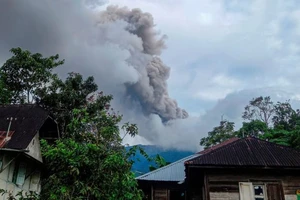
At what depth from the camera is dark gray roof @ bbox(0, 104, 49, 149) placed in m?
12.9

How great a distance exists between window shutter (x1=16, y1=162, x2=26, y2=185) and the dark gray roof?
193 cm

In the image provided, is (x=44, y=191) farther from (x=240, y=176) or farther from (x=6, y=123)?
(x=6, y=123)

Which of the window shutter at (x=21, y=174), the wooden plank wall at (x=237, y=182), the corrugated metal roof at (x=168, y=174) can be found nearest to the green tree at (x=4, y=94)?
the window shutter at (x=21, y=174)

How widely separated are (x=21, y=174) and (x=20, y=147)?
262 cm

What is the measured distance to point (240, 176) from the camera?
36.5 feet

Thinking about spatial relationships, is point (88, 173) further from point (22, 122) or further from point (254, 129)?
point (254, 129)

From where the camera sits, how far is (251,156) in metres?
11.5

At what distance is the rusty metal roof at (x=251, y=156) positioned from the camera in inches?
426

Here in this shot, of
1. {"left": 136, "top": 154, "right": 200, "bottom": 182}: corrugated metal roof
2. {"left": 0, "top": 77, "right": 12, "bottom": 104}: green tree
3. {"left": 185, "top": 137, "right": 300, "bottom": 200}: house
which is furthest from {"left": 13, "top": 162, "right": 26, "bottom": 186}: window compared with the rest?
{"left": 185, "top": 137, "right": 300, "bottom": 200}: house

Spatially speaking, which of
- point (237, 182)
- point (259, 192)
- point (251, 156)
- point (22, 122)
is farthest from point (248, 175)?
point (22, 122)

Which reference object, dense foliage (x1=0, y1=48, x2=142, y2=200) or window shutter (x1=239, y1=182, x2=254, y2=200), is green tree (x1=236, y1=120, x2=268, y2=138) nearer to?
window shutter (x1=239, y1=182, x2=254, y2=200)

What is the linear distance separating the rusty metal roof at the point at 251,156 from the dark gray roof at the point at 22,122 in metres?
7.45

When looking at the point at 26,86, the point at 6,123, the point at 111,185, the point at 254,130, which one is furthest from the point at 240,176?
the point at 254,130

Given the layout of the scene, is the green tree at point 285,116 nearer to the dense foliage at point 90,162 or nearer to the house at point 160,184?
the house at point 160,184
